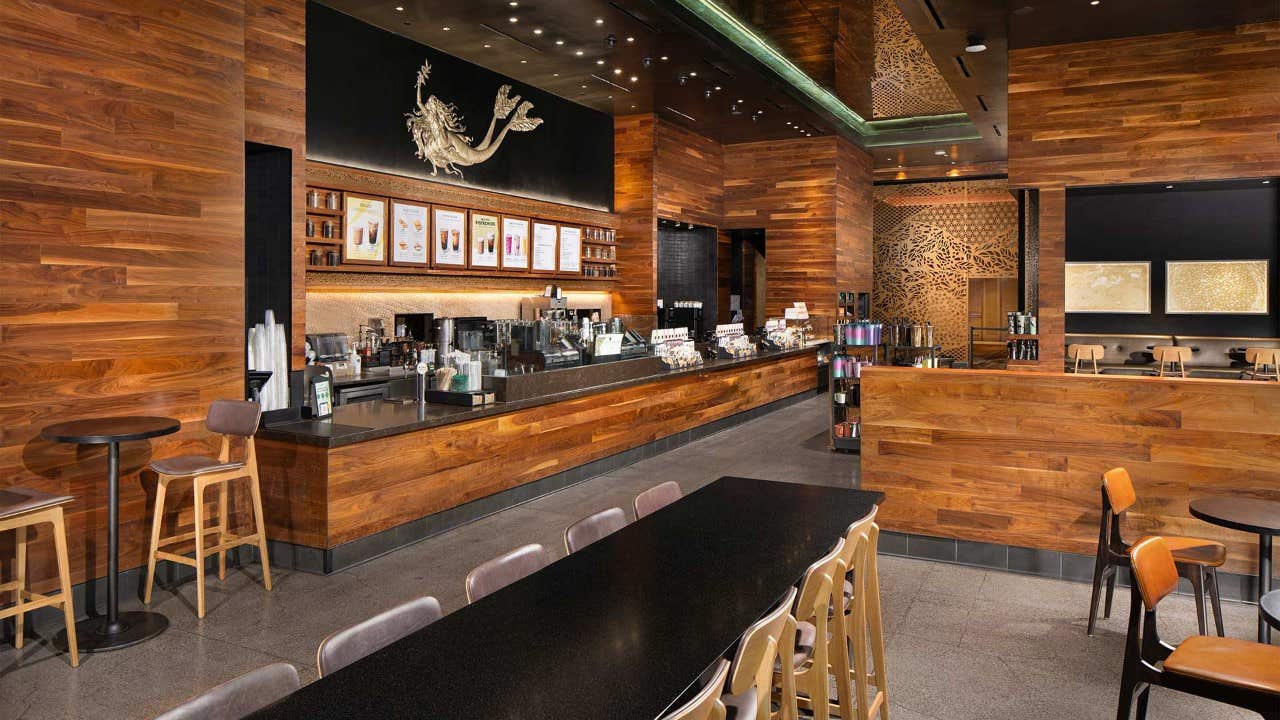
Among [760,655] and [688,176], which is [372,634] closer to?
[760,655]

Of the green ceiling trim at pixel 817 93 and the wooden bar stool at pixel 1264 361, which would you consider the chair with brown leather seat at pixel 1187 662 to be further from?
the wooden bar stool at pixel 1264 361

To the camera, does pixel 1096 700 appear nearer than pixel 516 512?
Yes

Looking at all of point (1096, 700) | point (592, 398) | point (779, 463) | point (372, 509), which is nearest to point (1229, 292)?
point (779, 463)

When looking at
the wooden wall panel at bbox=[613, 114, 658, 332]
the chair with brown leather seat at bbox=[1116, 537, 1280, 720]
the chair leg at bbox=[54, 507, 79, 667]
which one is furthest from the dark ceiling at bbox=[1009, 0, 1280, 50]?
the chair leg at bbox=[54, 507, 79, 667]

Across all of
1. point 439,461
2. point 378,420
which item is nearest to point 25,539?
point 378,420

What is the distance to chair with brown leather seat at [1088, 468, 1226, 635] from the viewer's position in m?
3.45

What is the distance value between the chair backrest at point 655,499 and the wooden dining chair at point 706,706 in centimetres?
167

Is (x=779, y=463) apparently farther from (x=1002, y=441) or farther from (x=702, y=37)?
(x=702, y=37)

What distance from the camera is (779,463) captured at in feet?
26.0

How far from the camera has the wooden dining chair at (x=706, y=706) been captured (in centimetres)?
133

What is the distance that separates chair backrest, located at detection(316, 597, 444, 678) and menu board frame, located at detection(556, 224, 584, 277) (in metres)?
8.51

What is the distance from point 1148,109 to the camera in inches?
271

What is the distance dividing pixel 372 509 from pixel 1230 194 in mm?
12255

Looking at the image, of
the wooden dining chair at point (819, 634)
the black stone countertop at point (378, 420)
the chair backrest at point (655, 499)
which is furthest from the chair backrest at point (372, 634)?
the black stone countertop at point (378, 420)
